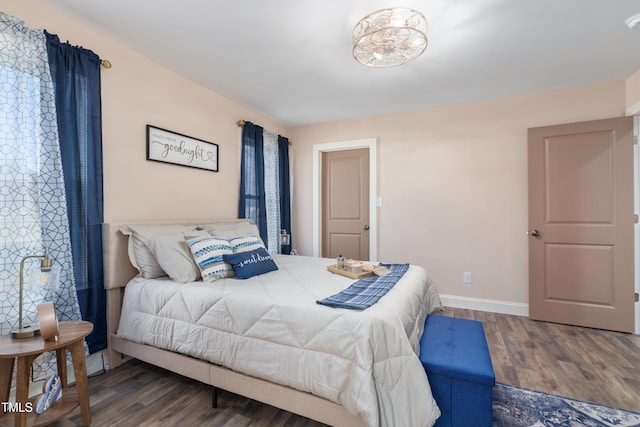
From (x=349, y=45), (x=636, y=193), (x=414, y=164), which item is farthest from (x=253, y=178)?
(x=636, y=193)

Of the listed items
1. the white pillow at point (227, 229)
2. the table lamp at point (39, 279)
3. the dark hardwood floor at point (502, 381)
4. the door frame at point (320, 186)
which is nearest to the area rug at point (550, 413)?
the dark hardwood floor at point (502, 381)

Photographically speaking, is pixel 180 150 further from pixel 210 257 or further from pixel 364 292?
pixel 364 292

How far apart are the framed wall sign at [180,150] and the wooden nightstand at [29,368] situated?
4.93 ft

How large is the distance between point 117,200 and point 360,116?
307cm

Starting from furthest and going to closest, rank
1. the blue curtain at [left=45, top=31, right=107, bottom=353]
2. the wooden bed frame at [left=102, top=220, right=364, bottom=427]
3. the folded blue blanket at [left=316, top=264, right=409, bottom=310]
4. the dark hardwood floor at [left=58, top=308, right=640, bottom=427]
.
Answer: the blue curtain at [left=45, top=31, right=107, bottom=353] < the dark hardwood floor at [left=58, top=308, right=640, bottom=427] < the folded blue blanket at [left=316, top=264, right=409, bottom=310] < the wooden bed frame at [left=102, top=220, right=364, bottom=427]

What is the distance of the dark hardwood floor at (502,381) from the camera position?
1.68m

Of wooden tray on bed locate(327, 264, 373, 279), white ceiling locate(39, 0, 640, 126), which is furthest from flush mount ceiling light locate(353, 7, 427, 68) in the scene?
wooden tray on bed locate(327, 264, 373, 279)

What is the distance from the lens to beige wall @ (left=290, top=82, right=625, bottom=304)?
3.28 m

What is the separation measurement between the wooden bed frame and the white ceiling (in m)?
1.47

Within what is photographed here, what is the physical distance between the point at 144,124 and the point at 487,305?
4.06 metres

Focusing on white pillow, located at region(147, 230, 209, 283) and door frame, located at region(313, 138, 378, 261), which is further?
door frame, located at region(313, 138, 378, 261)

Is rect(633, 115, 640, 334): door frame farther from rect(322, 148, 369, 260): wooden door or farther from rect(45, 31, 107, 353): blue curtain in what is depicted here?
rect(45, 31, 107, 353): blue curtain

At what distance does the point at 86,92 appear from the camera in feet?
6.82

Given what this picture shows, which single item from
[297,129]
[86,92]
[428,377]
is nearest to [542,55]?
[428,377]
